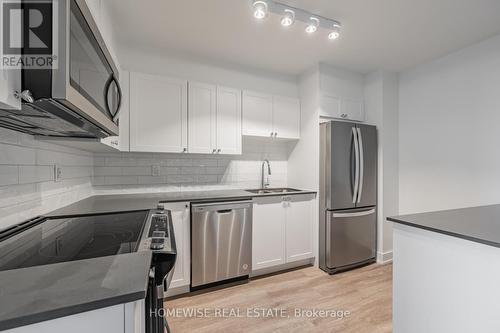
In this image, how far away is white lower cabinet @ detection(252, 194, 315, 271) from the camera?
2.47 meters

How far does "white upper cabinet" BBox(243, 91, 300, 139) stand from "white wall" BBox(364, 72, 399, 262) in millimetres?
1039

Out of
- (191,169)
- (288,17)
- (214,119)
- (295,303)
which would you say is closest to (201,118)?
(214,119)

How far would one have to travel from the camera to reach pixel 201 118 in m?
2.47

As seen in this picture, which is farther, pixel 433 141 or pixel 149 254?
pixel 433 141

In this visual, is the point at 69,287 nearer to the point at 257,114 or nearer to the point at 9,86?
the point at 9,86

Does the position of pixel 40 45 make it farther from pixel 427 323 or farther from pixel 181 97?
pixel 427 323

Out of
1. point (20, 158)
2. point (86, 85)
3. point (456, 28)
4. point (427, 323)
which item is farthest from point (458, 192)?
point (20, 158)

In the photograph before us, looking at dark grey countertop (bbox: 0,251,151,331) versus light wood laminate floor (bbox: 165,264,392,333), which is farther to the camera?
light wood laminate floor (bbox: 165,264,392,333)

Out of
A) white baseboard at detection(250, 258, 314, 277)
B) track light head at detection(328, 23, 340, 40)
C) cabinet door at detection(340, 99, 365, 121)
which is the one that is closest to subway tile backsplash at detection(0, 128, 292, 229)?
cabinet door at detection(340, 99, 365, 121)

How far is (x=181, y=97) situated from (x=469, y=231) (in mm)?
2463

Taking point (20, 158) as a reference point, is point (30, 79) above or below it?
above

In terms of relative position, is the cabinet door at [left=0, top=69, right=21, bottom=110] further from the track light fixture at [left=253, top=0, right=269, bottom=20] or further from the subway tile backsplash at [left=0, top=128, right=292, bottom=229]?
the track light fixture at [left=253, top=0, right=269, bottom=20]

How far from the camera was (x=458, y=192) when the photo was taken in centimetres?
249

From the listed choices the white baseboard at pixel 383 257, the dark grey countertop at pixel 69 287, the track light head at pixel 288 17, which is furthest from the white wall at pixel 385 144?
the dark grey countertop at pixel 69 287
